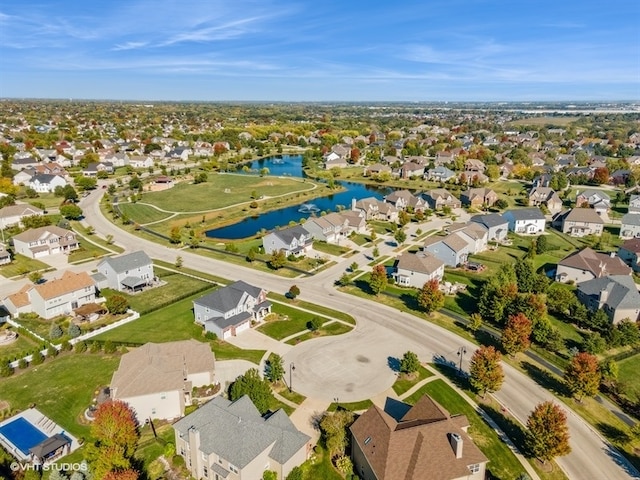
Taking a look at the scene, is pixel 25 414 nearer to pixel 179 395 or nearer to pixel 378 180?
pixel 179 395

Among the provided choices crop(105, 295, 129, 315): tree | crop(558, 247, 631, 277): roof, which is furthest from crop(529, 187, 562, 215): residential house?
crop(105, 295, 129, 315): tree

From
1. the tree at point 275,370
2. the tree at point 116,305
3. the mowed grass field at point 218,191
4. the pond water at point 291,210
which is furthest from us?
the mowed grass field at point 218,191

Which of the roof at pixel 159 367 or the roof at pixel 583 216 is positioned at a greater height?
the roof at pixel 159 367

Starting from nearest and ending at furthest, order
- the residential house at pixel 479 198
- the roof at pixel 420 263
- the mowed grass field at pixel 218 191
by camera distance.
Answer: the roof at pixel 420 263 < the residential house at pixel 479 198 < the mowed grass field at pixel 218 191

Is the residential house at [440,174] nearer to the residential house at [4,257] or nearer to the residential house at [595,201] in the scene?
the residential house at [595,201]

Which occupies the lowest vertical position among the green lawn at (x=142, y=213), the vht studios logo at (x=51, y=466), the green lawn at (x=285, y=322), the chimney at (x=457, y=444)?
the green lawn at (x=142, y=213)

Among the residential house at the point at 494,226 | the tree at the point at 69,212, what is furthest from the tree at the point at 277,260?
the tree at the point at 69,212

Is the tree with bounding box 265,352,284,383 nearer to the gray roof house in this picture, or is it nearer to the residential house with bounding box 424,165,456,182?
the gray roof house
